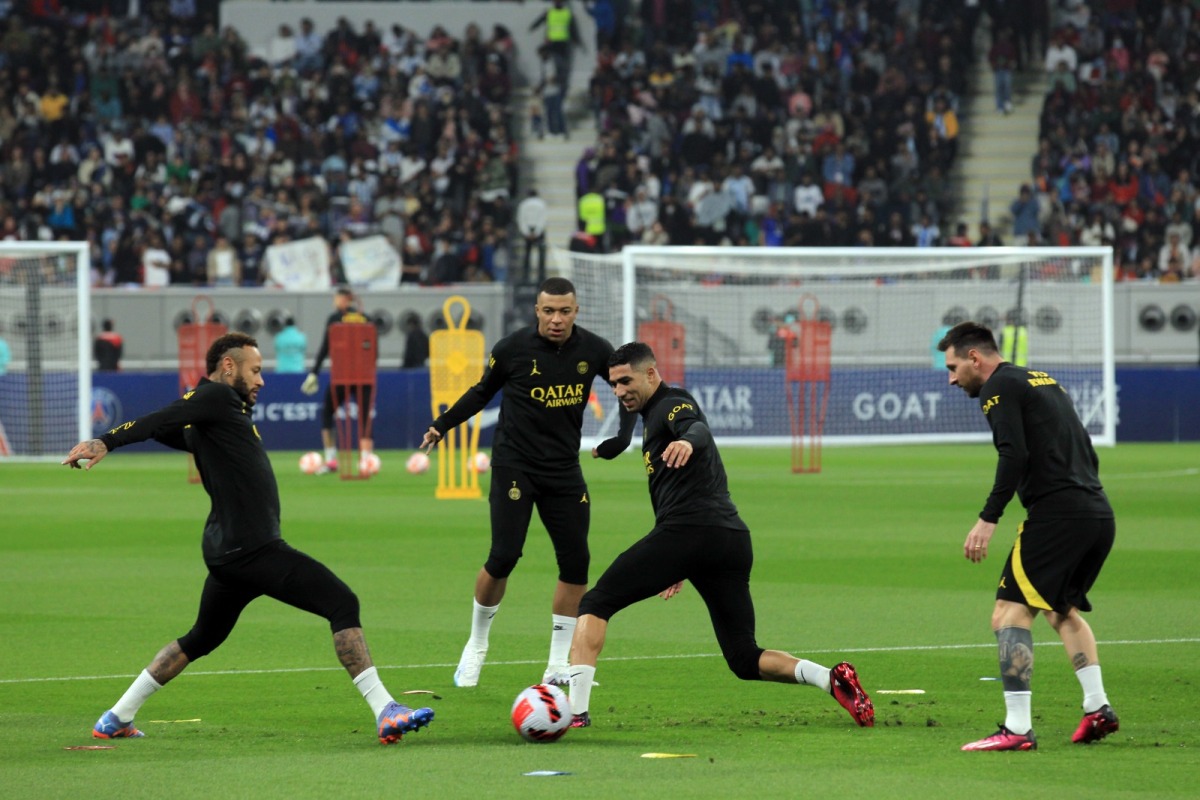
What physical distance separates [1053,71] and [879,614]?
30649 millimetres

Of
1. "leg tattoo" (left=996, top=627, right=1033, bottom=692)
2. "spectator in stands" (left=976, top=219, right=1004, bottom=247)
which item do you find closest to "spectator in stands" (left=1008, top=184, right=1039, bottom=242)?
"spectator in stands" (left=976, top=219, right=1004, bottom=247)

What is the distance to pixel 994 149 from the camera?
40.8 meters

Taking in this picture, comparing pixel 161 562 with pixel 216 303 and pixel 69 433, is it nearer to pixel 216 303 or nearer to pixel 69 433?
pixel 69 433

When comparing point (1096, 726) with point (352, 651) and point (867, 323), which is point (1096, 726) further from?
point (867, 323)

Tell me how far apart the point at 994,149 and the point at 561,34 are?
9.92 meters

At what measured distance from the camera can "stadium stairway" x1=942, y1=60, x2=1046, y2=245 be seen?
3972cm

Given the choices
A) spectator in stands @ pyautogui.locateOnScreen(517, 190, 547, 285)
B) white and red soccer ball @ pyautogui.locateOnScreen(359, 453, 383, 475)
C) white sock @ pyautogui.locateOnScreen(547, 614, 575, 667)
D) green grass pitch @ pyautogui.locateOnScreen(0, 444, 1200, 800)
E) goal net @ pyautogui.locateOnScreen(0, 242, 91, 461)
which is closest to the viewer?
green grass pitch @ pyautogui.locateOnScreen(0, 444, 1200, 800)

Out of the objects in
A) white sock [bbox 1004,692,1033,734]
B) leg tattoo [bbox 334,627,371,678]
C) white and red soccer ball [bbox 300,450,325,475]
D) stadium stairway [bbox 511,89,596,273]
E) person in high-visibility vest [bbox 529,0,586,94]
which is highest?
person in high-visibility vest [bbox 529,0,586,94]

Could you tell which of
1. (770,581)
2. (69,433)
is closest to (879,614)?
(770,581)

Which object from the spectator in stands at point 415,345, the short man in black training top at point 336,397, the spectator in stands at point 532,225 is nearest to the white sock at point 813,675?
the short man in black training top at point 336,397

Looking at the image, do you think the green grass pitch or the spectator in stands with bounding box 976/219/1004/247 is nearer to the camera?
the green grass pitch

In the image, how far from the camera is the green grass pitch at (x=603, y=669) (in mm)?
7383

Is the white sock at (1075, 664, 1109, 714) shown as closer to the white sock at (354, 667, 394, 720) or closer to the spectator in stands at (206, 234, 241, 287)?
the white sock at (354, 667, 394, 720)

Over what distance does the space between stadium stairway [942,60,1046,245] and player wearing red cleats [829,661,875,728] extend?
31675mm
